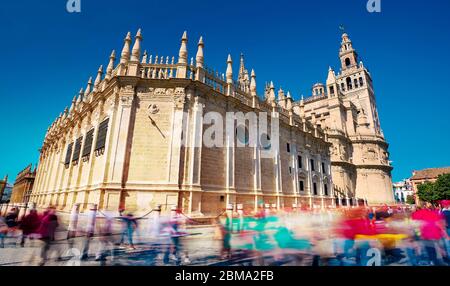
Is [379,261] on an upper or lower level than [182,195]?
lower

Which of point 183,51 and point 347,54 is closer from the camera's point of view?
point 183,51

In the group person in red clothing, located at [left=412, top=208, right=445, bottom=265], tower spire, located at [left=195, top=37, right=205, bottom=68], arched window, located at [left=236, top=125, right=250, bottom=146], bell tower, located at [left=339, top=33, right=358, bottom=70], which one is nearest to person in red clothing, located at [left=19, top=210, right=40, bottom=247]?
person in red clothing, located at [left=412, top=208, right=445, bottom=265]

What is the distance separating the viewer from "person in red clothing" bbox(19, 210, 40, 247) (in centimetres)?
702

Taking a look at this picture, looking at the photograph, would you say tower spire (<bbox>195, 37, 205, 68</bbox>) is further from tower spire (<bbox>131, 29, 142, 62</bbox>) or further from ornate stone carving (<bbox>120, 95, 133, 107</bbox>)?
ornate stone carving (<bbox>120, 95, 133, 107</bbox>)

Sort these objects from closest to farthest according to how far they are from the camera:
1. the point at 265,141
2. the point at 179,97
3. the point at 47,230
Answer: the point at 47,230 < the point at 179,97 < the point at 265,141

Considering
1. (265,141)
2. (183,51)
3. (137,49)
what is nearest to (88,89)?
(137,49)

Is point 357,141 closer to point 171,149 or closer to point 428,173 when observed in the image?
point 428,173

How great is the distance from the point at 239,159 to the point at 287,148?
7992 millimetres

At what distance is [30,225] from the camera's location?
7281mm

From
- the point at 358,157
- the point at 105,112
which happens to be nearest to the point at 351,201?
the point at 358,157

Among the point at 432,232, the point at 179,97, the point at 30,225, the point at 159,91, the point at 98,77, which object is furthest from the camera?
the point at 98,77

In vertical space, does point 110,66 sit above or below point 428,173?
above
